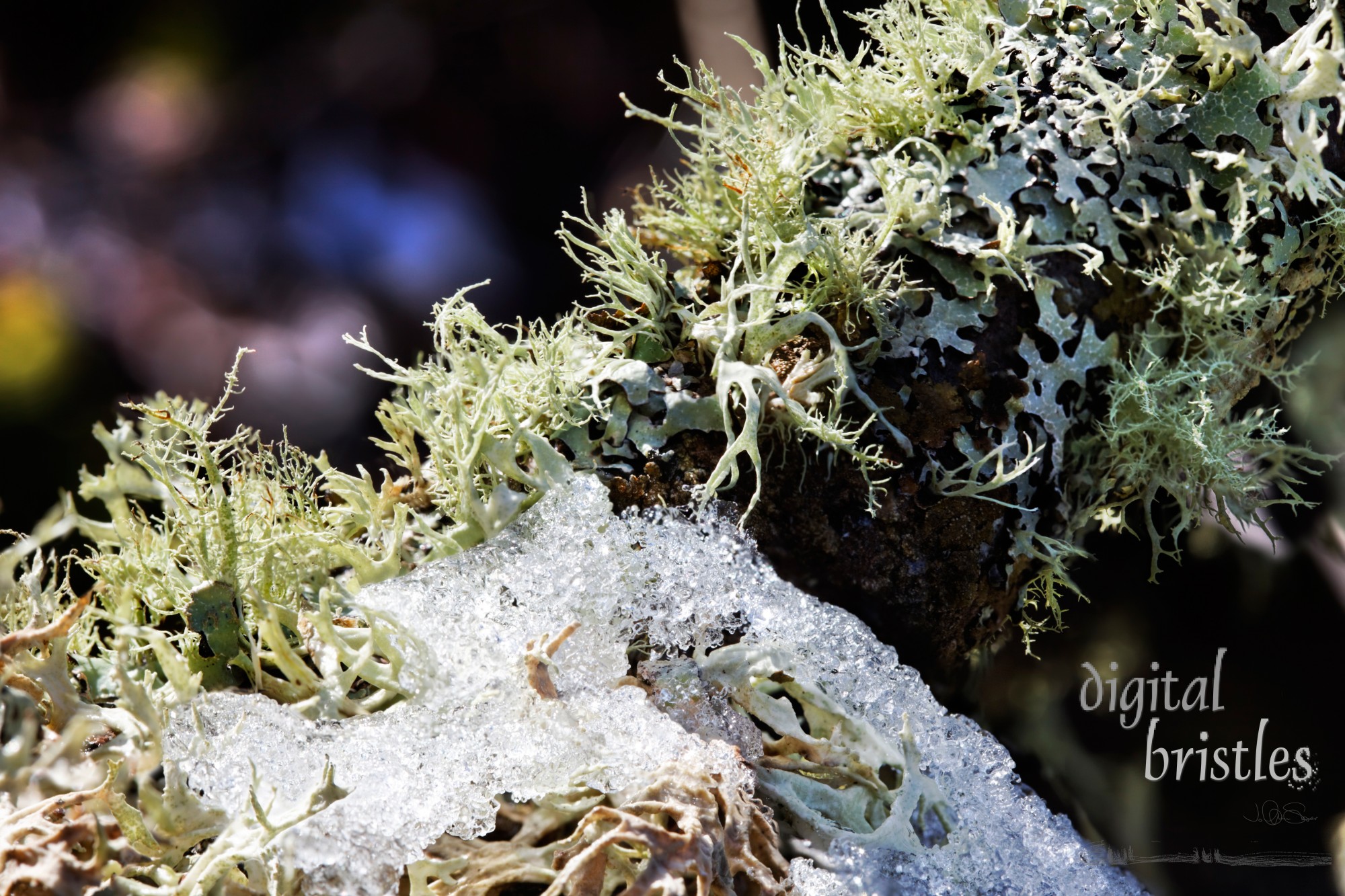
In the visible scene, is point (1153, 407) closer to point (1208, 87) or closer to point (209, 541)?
point (1208, 87)

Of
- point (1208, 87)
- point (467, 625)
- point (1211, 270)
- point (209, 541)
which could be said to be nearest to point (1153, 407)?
point (1211, 270)
